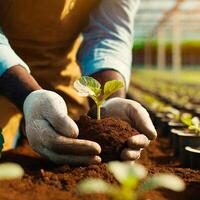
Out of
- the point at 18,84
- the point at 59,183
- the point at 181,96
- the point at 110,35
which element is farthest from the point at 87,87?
the point at 181,96

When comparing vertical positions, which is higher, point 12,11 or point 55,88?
point 12,11

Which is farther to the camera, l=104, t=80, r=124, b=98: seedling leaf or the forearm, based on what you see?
the forearm

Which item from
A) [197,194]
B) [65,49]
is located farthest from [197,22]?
[197,194]

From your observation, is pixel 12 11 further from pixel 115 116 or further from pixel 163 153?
pixel 163 153

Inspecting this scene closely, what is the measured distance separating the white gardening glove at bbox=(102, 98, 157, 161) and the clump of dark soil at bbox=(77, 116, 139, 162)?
1.5 inches

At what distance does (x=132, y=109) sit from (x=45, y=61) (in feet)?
3.73

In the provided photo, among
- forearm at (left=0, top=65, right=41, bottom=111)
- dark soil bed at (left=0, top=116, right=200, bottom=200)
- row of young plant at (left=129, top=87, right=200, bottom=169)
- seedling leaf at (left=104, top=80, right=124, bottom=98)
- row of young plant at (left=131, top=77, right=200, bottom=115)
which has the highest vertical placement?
seedling leaf at (left=104, top=80, right=124, bottom=98)

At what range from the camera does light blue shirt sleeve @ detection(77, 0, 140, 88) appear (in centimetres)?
286

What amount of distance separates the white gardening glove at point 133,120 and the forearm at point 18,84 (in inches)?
14.4

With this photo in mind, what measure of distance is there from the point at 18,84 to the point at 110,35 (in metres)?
0.94

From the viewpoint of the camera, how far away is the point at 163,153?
3.01 m

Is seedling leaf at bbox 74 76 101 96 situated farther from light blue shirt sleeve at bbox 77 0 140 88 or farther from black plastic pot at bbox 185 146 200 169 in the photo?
light blue shirt sleeve at bbox 77 0 140 88

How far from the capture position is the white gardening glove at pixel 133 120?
1969 millimetres

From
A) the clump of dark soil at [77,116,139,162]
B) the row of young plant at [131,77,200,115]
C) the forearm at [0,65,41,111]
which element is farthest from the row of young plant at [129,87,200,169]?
the row of young plant at [131,77,200,115]
